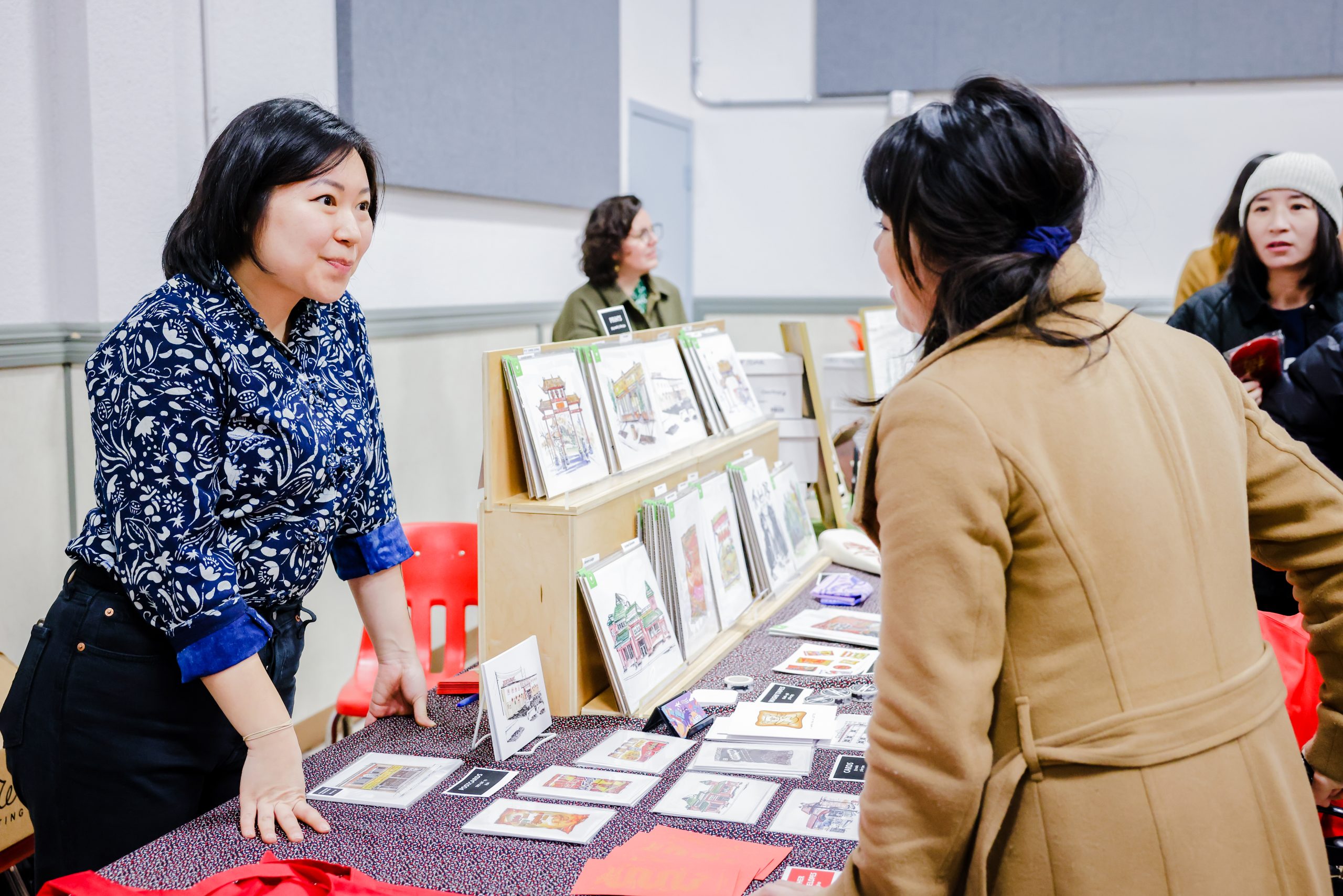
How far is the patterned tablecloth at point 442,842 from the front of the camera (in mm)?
1369

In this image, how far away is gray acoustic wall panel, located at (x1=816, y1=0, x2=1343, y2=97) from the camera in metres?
6.57

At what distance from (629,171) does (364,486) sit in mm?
5275

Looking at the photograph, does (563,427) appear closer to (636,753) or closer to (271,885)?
(636,753)

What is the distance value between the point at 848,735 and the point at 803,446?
164cm

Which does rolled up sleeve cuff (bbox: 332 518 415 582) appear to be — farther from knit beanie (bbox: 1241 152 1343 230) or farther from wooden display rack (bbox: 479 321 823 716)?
knit beanie (bbox: 1241 152 1343 230)

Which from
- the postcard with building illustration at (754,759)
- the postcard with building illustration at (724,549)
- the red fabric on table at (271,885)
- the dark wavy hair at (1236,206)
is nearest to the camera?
the red fabric on table at (271,885)

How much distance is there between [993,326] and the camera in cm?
100

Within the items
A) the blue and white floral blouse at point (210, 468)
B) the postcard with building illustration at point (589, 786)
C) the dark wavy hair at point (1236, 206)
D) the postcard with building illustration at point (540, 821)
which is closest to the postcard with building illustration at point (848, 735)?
the postcard with building illustration at point (589, 786)

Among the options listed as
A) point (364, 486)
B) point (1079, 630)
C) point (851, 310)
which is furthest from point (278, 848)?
point (851, 310)

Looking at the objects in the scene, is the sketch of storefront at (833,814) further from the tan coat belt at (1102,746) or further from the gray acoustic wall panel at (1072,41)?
the gray acoustic wall panel at (1072,41)

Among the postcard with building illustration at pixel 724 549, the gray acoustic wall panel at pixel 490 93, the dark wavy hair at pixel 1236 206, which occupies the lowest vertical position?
the postcard with building illustration at pixel 724 549

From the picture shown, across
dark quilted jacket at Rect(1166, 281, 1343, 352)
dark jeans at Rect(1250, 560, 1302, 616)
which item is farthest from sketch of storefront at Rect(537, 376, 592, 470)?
dark quilted jacket at Rect(1166, 281, 1343, 352)

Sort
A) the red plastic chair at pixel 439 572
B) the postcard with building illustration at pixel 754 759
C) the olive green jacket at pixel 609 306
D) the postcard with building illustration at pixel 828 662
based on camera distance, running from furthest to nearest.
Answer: the olive green jacket at pixel 609 306
the red plastic chair at pixel 439 572
the postcard with building illustration at pixel 828 662
the postcard with building illustration at pixel 754 759

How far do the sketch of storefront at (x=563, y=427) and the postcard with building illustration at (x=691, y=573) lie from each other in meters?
0.25
